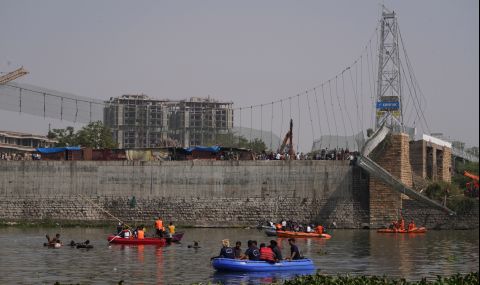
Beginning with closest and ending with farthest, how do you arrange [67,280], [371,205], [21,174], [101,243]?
1. [67,280]
2. [101,243]
3. [371,205]
4. [21,174]

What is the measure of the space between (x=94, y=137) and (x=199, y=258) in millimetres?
65458

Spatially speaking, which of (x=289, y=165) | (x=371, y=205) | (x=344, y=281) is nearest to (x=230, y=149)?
(x=289, y=165)

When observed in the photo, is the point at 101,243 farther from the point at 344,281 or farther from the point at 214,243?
the point at 344,281

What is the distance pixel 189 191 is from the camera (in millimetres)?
66062

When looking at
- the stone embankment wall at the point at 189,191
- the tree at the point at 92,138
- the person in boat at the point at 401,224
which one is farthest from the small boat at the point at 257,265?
the tree at the point at 92,138

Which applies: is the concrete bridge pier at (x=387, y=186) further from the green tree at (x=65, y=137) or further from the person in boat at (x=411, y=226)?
the green tree at (x=65, y=137)

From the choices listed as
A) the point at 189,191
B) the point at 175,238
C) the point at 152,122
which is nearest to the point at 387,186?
the point at 189,191

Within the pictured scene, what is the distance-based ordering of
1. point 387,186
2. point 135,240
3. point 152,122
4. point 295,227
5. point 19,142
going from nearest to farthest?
point 135,240 → point 295,227 → point 387,186 → point 19,142 → point 152,122

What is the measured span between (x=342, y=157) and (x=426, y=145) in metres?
10.3

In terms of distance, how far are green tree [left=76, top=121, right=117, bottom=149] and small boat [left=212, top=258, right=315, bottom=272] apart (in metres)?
69.1

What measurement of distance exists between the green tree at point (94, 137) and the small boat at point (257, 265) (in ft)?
227

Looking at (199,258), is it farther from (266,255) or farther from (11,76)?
(11,76)

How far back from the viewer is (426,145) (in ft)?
245

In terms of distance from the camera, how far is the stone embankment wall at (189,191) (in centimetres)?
6412
